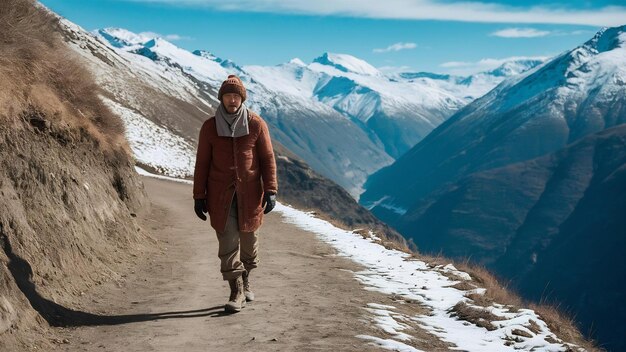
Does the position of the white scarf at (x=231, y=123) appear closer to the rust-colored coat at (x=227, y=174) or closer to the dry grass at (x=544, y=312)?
the rust-colored coat at (x=227, y=174)

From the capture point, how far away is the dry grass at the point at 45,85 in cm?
1020

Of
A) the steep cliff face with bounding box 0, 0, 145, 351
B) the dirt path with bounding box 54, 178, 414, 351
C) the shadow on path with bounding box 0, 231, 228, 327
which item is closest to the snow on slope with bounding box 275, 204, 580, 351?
the dirt path with bounding box 54, 178, 414, 351

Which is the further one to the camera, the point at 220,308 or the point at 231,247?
the point at 220,308

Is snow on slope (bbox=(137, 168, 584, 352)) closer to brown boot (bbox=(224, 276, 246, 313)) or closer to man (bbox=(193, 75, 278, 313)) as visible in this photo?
brown boot (bbox=(224, 276, 246, 313))

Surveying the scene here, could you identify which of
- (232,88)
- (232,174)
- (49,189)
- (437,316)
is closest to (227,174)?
(232,174)

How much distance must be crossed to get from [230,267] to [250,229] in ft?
1.92

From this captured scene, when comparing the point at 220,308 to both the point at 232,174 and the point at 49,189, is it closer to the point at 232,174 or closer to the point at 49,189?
the point at 232,174

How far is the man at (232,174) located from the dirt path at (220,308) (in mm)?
733

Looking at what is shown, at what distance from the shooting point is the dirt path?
22.6 feet

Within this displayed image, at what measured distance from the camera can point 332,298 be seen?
31.3 ft

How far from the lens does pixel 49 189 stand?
9734 mm


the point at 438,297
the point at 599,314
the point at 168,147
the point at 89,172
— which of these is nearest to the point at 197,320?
the point at 438,297

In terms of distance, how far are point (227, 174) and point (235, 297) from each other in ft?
5.63

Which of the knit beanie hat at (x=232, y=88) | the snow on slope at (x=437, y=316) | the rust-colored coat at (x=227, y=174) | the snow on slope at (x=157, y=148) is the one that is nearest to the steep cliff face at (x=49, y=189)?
the rust-colored coat at (x=227, y=174)
